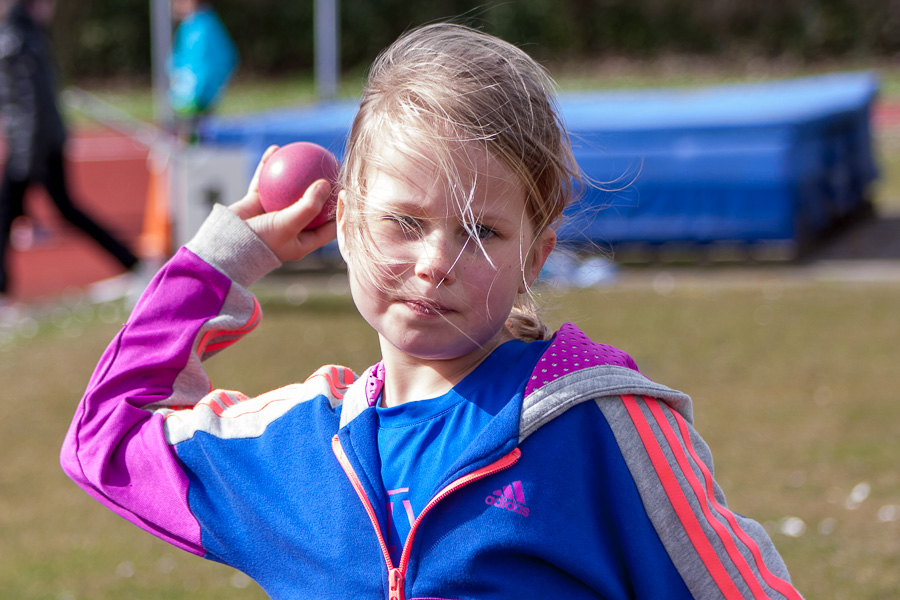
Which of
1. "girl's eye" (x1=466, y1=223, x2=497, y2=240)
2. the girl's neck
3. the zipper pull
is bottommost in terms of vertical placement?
the zipper pull

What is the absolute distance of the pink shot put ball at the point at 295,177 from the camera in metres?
1.88

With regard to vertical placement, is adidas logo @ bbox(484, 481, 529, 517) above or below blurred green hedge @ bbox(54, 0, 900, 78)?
above

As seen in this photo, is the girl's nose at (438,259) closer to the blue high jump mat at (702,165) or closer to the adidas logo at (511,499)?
the adidas logo at (511,499)

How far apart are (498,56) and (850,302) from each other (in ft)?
20.2

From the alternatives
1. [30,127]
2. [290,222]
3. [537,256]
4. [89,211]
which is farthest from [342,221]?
[89,211]

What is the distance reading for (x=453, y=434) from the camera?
5.02 ft

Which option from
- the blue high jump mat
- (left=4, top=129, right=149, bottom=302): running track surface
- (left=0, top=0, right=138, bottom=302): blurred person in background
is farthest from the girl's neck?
(left=4, top=129, right=149, bottom=302): running track surface

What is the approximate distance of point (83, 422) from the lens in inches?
71.4

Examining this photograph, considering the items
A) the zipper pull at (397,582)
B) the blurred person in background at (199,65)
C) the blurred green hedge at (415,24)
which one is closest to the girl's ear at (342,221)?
the zipper pull at (397,582)

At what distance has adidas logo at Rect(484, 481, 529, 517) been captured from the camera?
1.45 meters

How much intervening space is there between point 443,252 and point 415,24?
30661 mm

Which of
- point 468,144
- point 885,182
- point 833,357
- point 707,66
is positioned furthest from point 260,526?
point 707,66

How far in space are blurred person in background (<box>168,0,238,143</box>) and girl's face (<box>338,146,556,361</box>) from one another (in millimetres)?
9093

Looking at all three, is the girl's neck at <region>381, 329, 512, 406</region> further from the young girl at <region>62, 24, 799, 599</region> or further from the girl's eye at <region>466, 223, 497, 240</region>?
the girl's eye at <region>466, 223, 497, 240</region>
